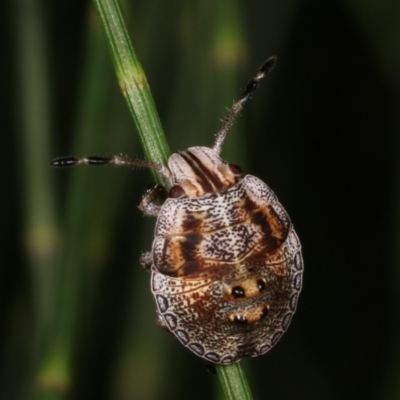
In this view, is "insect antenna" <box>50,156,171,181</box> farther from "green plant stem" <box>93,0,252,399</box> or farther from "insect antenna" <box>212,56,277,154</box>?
"insect antenna" <box>212,56,277,154</box>

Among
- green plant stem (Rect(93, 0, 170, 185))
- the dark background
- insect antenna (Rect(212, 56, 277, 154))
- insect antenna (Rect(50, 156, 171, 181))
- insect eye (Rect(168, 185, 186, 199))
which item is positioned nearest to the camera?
green plant stem (Rect(93, 0, 170, 185))

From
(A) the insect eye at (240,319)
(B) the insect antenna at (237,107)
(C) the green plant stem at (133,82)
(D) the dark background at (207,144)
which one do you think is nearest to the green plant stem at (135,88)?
(C) the green plant stem at (133,82)

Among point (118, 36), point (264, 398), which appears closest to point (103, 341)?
point (264, 398)

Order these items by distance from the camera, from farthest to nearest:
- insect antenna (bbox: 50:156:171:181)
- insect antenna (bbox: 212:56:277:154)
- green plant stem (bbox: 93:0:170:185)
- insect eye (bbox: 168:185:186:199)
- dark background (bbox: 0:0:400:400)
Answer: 1. dark background (bbox: 0:0:400:400)
2. insect antenna (bbox: 212:56:277:154)
3. insect eye (bbox: 168:185:186:199)
4. insect antenna (bbox: 50:156:171:181)
5. green plant stem (bbox: 93:0:170:185)

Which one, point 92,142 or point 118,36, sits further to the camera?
point 92,142

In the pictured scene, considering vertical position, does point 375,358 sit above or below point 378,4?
below

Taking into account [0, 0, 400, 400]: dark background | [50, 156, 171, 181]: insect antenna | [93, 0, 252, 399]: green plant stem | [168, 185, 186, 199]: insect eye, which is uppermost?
[93, 0, 252, 399]: green plant stem

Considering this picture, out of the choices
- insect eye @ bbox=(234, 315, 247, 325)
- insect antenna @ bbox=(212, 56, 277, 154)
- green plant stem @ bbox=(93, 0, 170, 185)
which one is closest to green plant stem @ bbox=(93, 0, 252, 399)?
green plant stem @ bbox=(93, 0, 170, 185)

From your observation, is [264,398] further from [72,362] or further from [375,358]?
[72,362]

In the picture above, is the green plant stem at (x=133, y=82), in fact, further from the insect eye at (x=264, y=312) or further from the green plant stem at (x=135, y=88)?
the insect eye at (x=264, y=312)
